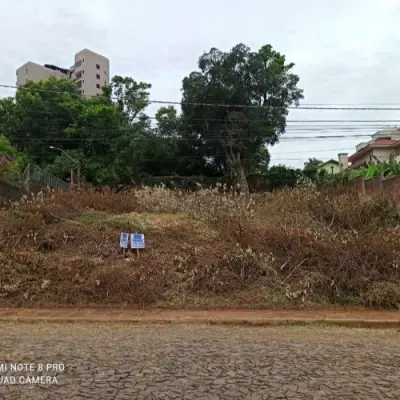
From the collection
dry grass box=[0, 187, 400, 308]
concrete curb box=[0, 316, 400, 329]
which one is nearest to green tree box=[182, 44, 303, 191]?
dry grass box=[0, 187, 400, 308]

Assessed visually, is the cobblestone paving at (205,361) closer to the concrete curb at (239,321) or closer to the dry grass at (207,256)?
the concrete curb at (239,321)

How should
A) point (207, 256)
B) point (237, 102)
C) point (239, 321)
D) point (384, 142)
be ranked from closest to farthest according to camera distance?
point (239, 321)
point (207, 256)
point (237, 102)
point (384, 142)

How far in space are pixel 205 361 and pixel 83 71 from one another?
91.2m

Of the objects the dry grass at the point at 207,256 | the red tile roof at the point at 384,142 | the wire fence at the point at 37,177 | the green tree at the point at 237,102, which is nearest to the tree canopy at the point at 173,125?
the green tree at the point at 237,102

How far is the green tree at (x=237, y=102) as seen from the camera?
34.9 meters

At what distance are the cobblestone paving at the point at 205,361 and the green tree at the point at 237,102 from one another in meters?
28.0

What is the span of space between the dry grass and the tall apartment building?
7901 centimetres

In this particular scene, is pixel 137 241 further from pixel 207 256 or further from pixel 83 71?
pixel 83 71

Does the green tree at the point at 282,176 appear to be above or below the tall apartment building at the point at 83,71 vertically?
below

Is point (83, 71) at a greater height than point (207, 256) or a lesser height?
greater

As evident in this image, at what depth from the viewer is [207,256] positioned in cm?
969

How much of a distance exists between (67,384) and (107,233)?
6.73 m

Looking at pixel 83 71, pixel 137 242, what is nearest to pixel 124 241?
pixel 137 242

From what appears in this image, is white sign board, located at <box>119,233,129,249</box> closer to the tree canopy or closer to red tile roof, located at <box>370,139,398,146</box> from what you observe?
the tree canopy
